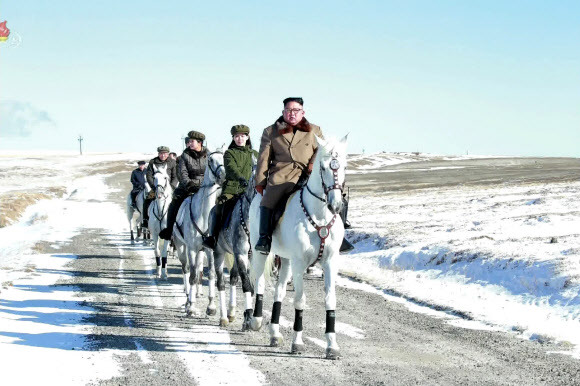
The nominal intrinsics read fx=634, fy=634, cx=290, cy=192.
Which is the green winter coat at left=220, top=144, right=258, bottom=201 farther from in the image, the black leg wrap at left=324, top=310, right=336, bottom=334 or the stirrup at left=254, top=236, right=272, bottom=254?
the black leg wrap at left=324, top=310, right=336, bottom=334

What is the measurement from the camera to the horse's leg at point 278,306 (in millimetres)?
9492

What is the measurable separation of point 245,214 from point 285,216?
1.91 m

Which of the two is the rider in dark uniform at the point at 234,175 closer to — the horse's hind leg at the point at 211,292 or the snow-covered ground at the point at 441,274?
the horse's hind leg at the point at 211,292

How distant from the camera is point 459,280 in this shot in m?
15.5

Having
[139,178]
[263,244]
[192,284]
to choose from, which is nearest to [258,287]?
[263,244]

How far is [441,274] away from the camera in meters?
16.3

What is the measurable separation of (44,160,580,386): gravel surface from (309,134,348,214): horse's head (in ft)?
7.17

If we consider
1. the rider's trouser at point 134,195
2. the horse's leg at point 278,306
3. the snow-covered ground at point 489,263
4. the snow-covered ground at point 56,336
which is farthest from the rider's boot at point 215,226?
the rider's trouser at point 134,195

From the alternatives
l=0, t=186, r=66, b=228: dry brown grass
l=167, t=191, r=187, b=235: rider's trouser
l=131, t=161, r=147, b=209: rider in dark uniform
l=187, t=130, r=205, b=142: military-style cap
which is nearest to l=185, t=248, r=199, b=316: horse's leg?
l=167, t=191, r=187, b=235: rider's trouser

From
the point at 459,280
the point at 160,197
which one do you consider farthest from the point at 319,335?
the point at 160,197

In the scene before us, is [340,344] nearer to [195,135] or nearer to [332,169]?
[332,169]

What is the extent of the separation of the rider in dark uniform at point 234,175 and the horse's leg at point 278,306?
6.23 ft

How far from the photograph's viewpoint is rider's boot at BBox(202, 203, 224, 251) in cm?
1147

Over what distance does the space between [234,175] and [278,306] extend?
2.82 metres
